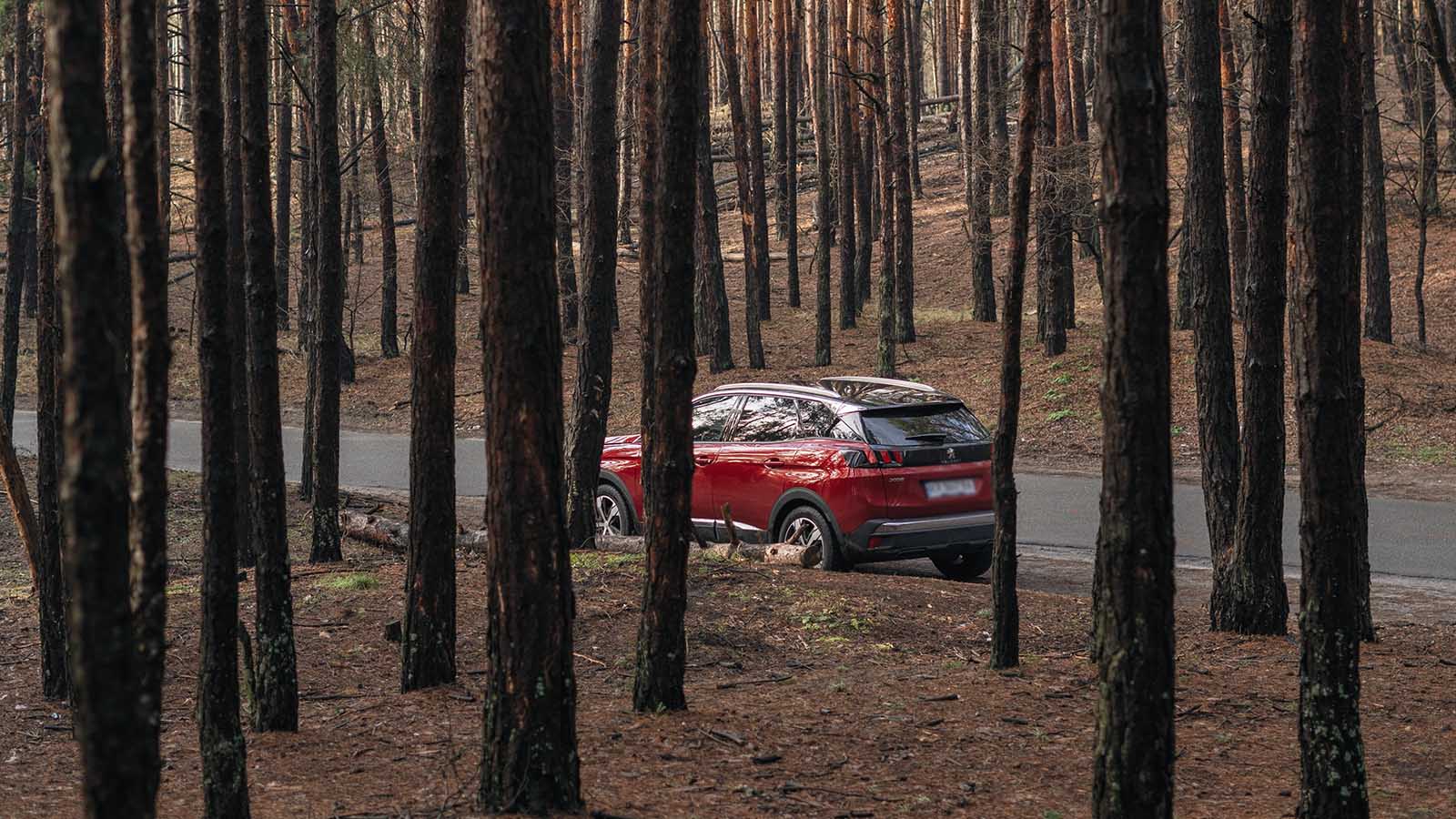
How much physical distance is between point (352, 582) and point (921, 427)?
5024mm

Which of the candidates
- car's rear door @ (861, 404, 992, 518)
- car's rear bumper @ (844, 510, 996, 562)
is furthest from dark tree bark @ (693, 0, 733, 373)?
car's rear bumper @ (844, 510, 996, 562)

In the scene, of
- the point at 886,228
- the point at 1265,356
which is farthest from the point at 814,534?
the point at 886,228

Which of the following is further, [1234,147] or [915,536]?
[1234,147]

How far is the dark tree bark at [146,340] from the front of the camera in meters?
3.86

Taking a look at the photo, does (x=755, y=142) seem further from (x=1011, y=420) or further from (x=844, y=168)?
(x=1011, y=420)

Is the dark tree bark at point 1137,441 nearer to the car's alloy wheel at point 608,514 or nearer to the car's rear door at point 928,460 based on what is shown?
the car's rear door at point 928,460

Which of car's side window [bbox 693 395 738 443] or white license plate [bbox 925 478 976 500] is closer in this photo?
white license plate [bbox 925 478 976 500]

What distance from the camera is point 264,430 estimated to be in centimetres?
740

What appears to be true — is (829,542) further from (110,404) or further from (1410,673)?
(110,404)

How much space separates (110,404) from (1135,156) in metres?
3.41

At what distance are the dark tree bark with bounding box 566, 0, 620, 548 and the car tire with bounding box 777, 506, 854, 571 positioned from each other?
73.8 inches

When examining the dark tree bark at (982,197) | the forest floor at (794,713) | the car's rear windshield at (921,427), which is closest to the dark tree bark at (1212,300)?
the forest floor at (794,713)

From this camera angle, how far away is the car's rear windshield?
37.8ft

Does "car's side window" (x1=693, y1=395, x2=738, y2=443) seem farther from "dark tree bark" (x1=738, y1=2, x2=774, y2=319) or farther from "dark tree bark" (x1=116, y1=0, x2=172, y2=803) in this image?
"dark tree bark" (x1=738, y1=2, x2=774, y2=319)
